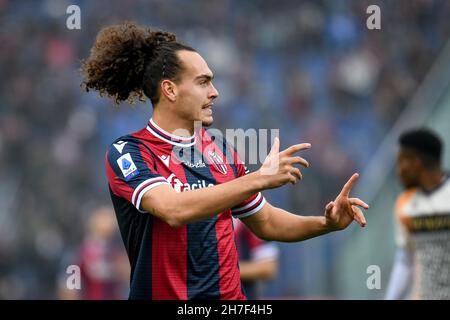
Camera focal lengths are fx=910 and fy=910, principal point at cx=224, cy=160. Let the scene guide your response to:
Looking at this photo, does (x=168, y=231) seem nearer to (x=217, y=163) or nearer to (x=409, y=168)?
(x=217, y=163)

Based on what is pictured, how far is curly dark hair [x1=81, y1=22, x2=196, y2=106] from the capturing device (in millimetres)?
4309

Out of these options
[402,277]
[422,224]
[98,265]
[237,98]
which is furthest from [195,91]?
[237,98]

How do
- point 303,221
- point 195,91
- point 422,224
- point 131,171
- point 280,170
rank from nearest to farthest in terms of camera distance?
point 280,170, point 131,171, point 195,91, point 303,221, point 422,224

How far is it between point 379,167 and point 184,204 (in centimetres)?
674

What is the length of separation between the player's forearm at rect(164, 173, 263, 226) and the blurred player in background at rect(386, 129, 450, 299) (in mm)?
→ 2660

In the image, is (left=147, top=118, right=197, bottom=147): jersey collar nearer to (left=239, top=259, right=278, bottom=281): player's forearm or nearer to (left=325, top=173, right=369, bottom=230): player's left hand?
(left=325, top=173, right=369, bottom=230): player's left hand

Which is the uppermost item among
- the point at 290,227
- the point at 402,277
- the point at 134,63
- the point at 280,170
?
the point at 134,63

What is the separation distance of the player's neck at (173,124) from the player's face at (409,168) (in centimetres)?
258

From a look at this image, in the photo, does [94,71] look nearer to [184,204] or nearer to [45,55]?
[184,204]

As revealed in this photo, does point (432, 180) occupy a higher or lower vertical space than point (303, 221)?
higher

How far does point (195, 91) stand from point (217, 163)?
1.16 feet

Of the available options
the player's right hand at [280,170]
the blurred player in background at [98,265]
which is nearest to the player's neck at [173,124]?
the player's right hand at [280,170]

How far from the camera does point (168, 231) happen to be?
400 cm

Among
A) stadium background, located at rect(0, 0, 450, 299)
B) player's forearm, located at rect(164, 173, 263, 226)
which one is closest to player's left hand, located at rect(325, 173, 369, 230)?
player's forearm, located at rect(164, 173, 263, 226)
